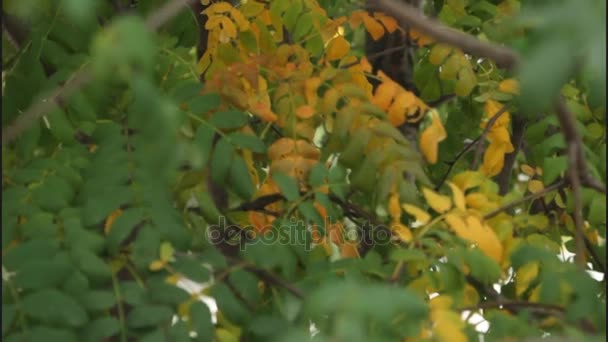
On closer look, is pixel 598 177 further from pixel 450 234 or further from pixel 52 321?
pixel 52 321

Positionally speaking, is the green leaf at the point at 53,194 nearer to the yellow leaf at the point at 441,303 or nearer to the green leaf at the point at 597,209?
the yellow leaf at the point at 441,303

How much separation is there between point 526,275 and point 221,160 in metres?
0.46

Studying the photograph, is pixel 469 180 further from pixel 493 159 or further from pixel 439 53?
pixel 439 53

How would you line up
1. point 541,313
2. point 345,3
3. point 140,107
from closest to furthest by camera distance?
1. point 140,107
2. point 541,313
3. point 345,3

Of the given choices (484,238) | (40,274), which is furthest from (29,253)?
(484,238)

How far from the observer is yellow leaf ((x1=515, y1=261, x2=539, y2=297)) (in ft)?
4.82

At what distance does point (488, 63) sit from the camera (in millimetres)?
2098

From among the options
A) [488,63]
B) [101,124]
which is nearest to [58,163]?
[101,124]

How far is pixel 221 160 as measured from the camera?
1507 mm

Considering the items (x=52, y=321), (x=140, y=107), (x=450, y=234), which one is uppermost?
(x=140, y=107)

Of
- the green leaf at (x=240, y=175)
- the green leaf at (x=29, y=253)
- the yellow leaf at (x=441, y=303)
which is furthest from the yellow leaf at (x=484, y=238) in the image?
the green leaf at (x=29, y=253)

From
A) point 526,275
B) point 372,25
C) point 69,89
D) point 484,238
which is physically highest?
point 69,89

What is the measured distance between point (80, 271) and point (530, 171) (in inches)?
33.9
